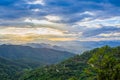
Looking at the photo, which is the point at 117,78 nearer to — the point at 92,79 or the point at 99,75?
the point at 99,75

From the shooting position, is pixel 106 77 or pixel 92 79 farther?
pixel 92 79

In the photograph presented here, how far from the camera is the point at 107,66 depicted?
54.8 meters

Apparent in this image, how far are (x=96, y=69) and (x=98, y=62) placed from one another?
4.86 feet

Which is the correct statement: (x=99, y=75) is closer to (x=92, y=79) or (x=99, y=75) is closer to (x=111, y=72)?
(x=111, y=72)

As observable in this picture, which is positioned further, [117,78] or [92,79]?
[92,79]

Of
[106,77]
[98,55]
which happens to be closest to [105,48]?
[98,55]

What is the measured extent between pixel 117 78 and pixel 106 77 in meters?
2.14

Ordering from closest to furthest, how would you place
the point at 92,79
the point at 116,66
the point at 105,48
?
the point at 116,66 → the point at 105,48 → the point at 92,79

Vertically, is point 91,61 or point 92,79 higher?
point 91,61

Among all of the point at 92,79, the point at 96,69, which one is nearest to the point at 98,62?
the point at 96,69

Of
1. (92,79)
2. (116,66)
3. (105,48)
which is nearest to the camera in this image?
(116,66)

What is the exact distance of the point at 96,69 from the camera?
5597cm

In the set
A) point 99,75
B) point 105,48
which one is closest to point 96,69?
point 99,75

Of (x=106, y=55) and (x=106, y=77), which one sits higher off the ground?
(x=106, y=55)
